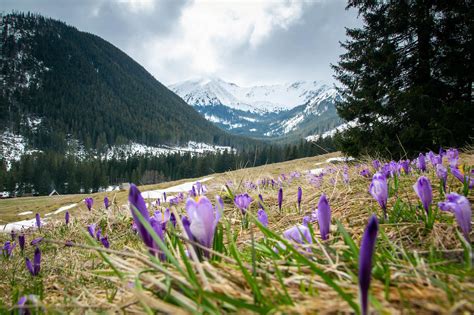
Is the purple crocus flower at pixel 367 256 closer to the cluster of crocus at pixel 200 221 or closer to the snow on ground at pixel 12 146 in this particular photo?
the cluster of crocus at pixel 200 221

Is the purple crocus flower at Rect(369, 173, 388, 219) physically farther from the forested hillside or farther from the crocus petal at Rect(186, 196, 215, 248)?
the forested hillside

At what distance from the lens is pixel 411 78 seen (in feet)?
34.2

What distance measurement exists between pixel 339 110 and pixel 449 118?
4153 mm

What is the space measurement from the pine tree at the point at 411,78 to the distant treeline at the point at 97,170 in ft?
198

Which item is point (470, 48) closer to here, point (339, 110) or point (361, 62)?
point (361, 62)

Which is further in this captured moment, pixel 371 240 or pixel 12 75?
pixel 12 75

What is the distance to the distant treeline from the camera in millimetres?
77625

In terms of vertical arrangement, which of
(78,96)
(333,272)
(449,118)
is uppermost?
(78,96)

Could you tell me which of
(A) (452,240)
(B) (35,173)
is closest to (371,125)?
(A) (452,240)

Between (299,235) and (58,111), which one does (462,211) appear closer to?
(299,235)

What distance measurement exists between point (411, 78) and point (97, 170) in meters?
85.4

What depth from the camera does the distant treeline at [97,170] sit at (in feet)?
255

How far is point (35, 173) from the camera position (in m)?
80.4

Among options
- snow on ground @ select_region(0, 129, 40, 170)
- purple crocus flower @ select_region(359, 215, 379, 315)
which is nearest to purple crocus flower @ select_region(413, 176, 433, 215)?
purple crocus flower @ select_region(359, 215, 379, 315)
